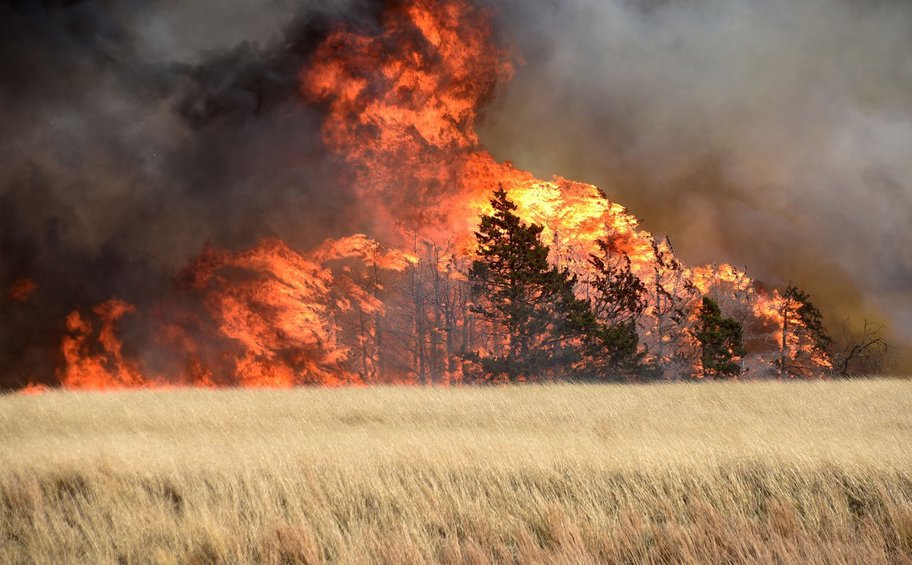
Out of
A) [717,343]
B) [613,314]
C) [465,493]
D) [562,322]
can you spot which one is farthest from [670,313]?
Answer: [465,493]

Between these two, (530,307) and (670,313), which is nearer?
(530,307)

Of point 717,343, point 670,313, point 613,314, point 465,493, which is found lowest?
point 465,493

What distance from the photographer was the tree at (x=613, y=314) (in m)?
31.4

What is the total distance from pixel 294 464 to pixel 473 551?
4261 millimetres

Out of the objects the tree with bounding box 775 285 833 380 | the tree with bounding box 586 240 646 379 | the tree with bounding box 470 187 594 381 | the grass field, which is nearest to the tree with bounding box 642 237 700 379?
the tree with bounding box 586 240 646 379

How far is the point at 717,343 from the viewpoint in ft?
106

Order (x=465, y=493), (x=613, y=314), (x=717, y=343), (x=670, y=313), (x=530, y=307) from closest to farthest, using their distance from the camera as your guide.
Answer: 1. (x=465, y=493)
2. (x=530, y=307)
3. (x=717, y=343)
4. (x=613, y=314)
5. (x=670, y=313)

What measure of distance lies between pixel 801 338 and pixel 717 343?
9.44 meters

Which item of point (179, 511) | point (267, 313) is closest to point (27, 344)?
point (267, 313)

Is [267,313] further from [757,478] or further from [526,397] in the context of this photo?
[757,478]

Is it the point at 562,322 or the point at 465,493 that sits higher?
the point at 562,322

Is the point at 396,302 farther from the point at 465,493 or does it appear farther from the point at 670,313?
the point at 465,493

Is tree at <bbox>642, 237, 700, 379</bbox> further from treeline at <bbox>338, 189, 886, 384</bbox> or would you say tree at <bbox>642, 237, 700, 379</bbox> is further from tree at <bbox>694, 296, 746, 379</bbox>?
tree at <bbox>694, 296, 746, 379</bbox>

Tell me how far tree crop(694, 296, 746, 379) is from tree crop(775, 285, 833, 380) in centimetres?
693
